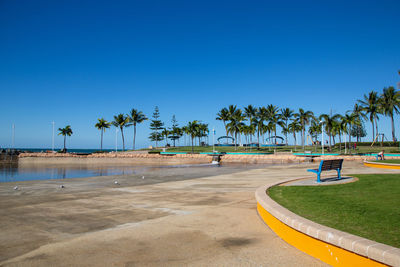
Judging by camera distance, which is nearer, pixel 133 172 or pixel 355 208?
pixel 355 208

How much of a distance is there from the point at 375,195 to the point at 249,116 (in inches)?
2406

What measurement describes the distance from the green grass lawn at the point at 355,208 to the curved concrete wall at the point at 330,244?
35 cm

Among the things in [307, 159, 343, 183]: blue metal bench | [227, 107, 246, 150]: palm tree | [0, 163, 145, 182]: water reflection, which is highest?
[227, 107, 246, 150]: palm tree

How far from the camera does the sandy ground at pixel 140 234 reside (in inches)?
148

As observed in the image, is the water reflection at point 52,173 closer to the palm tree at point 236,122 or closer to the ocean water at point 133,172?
the ocean water at point 133,172

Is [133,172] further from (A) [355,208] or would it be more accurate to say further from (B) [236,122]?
(B) [236,122]

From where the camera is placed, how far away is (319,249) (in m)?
3.66

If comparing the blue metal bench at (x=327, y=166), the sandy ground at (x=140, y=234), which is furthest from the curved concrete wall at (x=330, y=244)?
the blue metal bench at (x=327, y=166)

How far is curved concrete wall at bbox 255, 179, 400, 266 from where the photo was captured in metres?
2.89

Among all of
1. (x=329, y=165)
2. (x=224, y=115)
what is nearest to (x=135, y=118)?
(x=224, y=115)

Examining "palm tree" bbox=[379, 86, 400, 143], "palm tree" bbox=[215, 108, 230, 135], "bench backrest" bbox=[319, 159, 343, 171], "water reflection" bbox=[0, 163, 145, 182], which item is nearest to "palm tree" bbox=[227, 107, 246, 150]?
"palm tree" bbox=[215, 108, 230, 135]

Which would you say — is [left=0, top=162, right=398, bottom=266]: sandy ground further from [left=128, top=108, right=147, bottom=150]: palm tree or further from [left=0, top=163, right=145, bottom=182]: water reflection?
[left=128, top=108, right=147, bottom=150]: palm tree

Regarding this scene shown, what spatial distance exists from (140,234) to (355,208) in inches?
164

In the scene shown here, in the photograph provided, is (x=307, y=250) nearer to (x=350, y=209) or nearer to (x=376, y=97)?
(x=350, y=209)
